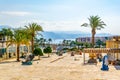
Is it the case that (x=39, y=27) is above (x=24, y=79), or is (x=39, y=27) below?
above

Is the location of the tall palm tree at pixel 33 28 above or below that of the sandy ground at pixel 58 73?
above

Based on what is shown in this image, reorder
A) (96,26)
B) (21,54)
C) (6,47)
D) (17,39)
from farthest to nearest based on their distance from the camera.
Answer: (96,26)
(21,54)
(6,47)
(17,39)

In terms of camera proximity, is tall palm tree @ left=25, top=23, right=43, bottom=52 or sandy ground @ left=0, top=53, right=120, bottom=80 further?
tall palm tree @ left=25, top=23, right=43, bottom=52

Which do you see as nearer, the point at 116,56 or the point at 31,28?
the point at 116,56

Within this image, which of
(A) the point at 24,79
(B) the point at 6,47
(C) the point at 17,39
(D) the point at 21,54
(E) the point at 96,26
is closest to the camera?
(A) the point at 24,79

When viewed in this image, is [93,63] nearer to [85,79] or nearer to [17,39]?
[17,39]

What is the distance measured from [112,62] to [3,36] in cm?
2645

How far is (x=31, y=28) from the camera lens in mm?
71250

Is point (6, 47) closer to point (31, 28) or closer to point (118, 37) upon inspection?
point (31, 28)

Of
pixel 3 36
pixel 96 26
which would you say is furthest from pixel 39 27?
pixel 96 26

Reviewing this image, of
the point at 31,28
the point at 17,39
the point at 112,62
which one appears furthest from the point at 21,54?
the point at 112,62

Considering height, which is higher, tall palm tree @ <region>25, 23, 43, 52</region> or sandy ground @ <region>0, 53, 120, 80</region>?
tall palm tree @ <region>25, 23, 43, 52</region>

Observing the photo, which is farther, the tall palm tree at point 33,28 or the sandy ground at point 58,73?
the tall palm tree at point 33,28

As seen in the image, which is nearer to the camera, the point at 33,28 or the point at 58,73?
the point at 58,73
